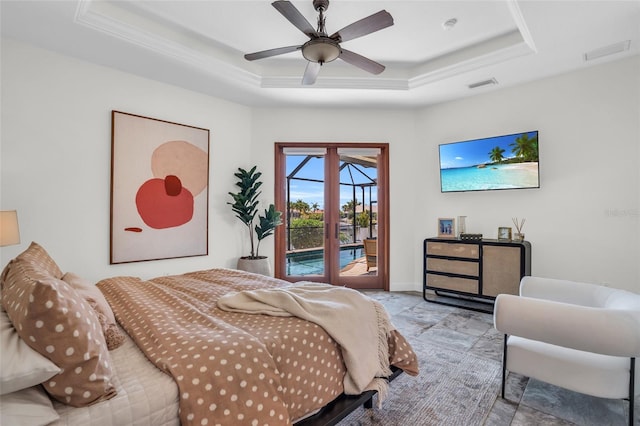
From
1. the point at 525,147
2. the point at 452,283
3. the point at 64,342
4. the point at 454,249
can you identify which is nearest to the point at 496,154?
the point at 525,147

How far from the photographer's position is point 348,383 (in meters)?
1.62

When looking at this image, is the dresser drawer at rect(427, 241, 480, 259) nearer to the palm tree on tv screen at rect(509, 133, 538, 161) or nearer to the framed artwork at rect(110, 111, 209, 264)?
the palm tree on tv screen at rect(509, 133, 538, 161)

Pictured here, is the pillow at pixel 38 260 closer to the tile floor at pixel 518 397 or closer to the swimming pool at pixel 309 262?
the tile floor at pixel 518 397

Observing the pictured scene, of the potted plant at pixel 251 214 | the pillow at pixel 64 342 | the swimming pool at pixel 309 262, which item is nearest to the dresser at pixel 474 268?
Result: the swimming pool at pixel 309 262

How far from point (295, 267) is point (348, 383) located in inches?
128

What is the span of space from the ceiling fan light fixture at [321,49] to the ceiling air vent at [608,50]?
8.64ft

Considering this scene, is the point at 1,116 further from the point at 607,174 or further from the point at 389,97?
the point at 607,174

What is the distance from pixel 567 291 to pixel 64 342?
2.83 metres

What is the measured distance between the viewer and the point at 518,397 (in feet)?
6.70

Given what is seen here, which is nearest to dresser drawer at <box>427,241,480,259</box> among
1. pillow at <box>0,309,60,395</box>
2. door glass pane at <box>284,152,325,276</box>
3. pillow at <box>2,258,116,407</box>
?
door glass pane at <box>284,152,325,276</box>

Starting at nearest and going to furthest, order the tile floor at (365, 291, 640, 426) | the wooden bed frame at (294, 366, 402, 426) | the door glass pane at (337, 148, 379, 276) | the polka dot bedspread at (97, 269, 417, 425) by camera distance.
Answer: the polka dot bedspread at (97, 269, 417, 425) < the wooden bed frame at (294, 366, 402, 426) < the tile floor at (365, 291, 640, 426) < the door glass pane at (337, 148, 379, 276)

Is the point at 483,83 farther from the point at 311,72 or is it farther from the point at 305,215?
the point at 305,215

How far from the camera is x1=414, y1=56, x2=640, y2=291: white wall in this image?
322cm

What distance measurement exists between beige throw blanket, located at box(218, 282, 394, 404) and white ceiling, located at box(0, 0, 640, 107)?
2.45 metres
